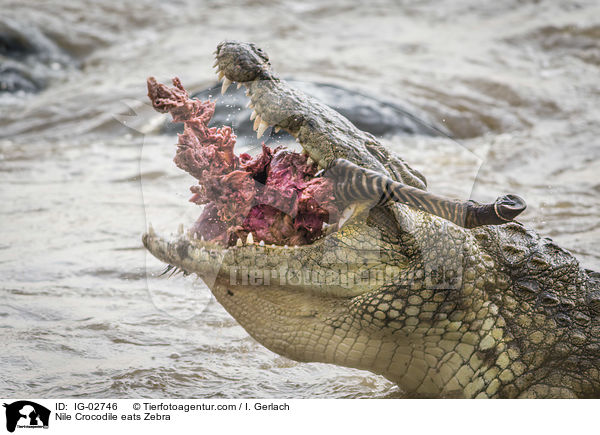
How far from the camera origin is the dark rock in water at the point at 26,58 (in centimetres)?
923

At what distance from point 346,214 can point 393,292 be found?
31 centimetres

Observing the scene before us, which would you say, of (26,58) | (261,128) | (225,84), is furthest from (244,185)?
(26,58)

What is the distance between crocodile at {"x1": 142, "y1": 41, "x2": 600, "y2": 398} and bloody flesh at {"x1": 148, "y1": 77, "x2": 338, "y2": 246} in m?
0.05

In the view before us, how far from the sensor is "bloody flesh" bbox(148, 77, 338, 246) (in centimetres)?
227

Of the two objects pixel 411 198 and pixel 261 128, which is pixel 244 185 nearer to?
pixel 261 128

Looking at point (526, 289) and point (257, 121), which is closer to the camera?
point (257, 121)

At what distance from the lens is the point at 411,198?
211 centimetres

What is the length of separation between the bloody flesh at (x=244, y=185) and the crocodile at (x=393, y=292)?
0.05 metres

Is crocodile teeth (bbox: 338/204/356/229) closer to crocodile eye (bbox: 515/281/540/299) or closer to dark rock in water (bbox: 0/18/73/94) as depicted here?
crocodile eye (bbox: 515/281/540/299)

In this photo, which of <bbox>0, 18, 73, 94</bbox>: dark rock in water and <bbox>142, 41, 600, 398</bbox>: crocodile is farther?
<bbox>0, 18, 73, 94</bbox>: dark rock in water

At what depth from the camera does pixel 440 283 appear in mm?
2260

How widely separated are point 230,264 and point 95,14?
11.1m

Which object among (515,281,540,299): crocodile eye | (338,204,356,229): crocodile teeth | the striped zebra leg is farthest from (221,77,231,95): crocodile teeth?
(515,281,540,299): crocodile eye

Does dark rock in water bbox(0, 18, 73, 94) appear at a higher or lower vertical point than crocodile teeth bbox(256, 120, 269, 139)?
lower
